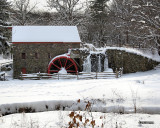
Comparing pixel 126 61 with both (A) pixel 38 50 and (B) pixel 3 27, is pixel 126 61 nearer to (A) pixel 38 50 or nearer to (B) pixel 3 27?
(A) pixel 38 50

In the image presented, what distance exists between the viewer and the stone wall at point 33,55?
60.5 feet

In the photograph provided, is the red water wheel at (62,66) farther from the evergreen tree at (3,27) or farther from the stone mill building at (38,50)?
the evergreen tree at (3,27)

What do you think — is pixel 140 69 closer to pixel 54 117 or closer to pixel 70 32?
pixel 70 32

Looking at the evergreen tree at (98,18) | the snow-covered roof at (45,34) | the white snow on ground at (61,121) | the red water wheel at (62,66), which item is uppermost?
the evergreen tree at (98,18)

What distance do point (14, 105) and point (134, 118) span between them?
16.2ft

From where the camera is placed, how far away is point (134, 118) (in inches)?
227

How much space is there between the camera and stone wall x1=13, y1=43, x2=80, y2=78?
18453 mm

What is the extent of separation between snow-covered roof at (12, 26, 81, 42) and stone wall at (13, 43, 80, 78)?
0.57 meters

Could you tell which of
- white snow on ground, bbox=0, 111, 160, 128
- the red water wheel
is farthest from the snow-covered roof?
white snow on ground, bbox=0, 111, 160, 128

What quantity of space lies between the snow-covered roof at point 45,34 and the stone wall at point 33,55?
573 mm

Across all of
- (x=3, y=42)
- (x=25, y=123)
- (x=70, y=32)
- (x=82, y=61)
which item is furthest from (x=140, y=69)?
(x=25, y=123)

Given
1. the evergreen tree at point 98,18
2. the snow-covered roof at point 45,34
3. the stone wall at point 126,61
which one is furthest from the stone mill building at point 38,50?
the evergreen tree at point 98,18

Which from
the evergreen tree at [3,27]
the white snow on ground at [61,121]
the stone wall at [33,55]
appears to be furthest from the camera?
the stone wall at [33,55]

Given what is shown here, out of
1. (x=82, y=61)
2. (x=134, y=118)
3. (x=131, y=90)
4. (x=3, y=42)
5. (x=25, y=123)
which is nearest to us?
(x=25, y=123)
